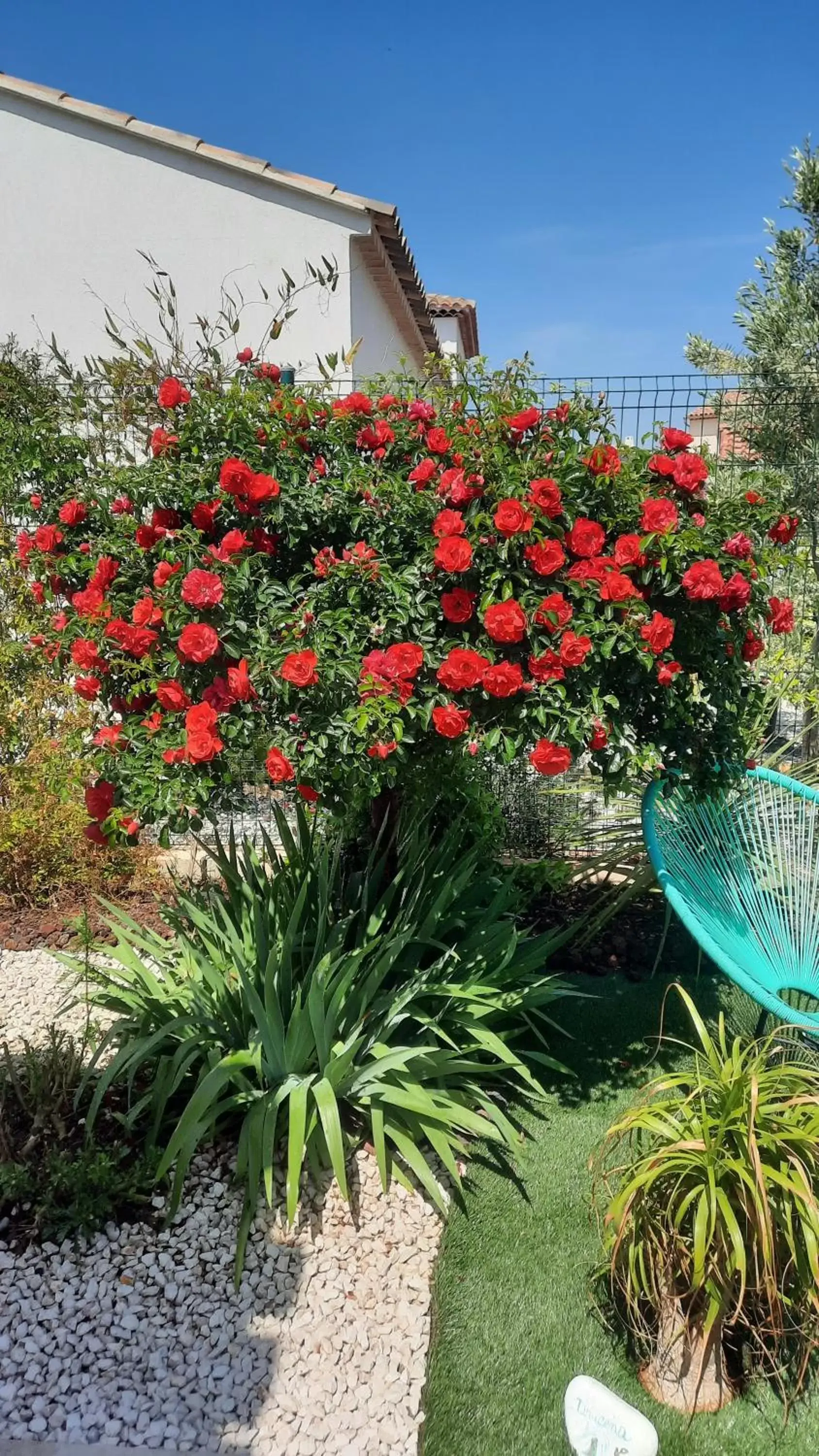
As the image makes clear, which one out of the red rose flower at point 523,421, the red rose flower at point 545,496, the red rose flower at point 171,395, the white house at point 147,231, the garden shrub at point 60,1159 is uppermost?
the white house at point 147,231

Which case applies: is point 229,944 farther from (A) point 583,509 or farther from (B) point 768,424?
(B) point 768,424

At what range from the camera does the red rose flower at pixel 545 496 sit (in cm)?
234

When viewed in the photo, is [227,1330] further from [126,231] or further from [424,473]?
[126,231]

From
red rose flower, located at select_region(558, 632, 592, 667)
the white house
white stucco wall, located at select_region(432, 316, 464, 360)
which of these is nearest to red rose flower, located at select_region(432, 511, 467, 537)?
red rose flower, located at select_region(558, 632, 592, 667)

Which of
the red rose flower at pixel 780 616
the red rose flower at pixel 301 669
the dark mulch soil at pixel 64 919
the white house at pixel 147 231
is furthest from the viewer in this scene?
the white house at pixel 147 231

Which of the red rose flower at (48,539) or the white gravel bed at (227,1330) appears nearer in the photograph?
the white gravel bed at (227,1330)

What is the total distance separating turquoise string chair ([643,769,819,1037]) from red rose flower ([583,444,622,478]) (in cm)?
102

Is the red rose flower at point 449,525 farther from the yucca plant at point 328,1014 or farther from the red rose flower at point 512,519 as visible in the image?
the yucca plant at point 328,1014

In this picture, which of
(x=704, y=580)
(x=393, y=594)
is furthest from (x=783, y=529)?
(x=393, y=594)

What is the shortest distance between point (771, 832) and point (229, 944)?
1.94 metres

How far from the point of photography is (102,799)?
252cm

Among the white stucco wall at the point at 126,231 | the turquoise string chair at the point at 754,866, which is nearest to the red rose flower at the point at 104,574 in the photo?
the turquoise string chair at the point at 754,866

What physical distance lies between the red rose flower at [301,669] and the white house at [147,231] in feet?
19.8

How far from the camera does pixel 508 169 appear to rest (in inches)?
298
